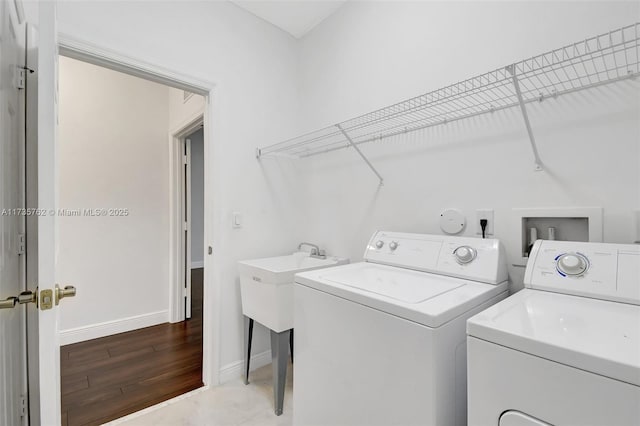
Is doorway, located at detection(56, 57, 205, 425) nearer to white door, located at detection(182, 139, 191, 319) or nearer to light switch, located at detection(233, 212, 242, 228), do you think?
white door, located at detection(182, 139, 191, 319)

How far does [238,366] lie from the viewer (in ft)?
6.88

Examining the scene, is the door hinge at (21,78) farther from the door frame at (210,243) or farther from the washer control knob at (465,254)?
the washer control knob at (465,254)

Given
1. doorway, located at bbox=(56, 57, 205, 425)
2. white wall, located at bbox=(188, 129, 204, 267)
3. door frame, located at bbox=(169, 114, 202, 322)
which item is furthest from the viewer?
white wall, located at bbox=(188, 129, 204, 267)

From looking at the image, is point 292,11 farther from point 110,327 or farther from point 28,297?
point 110,327

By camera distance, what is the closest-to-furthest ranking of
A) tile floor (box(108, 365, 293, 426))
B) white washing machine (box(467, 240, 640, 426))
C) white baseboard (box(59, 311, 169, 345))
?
white washing machine (box(467, 240, 640, 426)) < tile floor (box(108, 365, 293, 426)) < white baseboard (box(59, 311, 169, 345))

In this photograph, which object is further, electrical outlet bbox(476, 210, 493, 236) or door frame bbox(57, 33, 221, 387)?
door frame bbox(57, 33, 221, 387)

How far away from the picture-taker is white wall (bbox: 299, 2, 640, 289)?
114 cm

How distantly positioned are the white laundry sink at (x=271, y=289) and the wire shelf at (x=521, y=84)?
96 centimetres

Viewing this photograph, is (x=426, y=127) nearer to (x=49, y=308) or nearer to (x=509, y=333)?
(x=509, y=333)

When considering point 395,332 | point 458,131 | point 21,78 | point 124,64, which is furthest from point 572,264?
point 124,64

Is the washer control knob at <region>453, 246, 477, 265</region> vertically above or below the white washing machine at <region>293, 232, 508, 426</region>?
above

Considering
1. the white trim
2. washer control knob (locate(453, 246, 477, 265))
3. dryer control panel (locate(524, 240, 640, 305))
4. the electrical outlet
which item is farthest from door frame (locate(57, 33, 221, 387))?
dryer control panel (locate(524, 240, 640, 305))

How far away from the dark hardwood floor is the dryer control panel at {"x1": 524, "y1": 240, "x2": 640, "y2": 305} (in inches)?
84.0

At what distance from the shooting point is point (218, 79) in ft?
6.69
